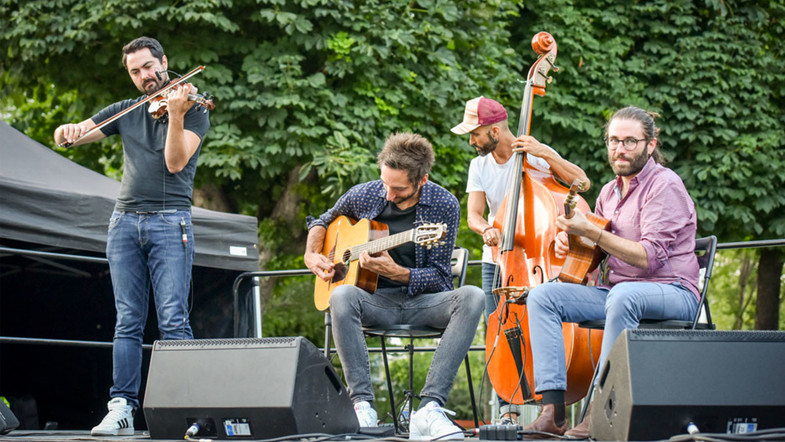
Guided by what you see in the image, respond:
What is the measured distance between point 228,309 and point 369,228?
2.37 metres

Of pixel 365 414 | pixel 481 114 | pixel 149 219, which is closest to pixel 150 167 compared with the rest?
pixel 149 219

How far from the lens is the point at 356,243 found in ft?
13.9

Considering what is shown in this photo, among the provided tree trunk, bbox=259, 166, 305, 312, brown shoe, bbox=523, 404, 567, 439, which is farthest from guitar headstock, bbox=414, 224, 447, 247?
tree trunk, bbox=259, 166, 305, 312

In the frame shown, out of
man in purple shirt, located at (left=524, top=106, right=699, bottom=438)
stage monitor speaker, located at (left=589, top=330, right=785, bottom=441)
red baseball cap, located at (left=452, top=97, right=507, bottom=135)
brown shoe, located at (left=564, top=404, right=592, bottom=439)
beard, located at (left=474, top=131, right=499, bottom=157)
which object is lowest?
brown shoe, located at (left=564, top=404, right=592, bottom=439)

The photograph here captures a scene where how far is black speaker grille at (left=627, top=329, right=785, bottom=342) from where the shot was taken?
103 inches

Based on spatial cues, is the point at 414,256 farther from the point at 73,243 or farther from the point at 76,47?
the point at 76,47

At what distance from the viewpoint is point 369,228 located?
4164 millimetres

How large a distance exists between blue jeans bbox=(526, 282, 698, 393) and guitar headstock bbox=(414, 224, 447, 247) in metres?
0.51

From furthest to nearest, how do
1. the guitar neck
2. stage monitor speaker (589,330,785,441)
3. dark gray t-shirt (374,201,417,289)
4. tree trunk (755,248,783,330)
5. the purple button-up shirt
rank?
tree trunk (755,248,783,330) < dark gray t-shirt (374,201,417,289) < the guitar neck < the purple button-up shirt < stage monitor speaker (589,330,785,441)

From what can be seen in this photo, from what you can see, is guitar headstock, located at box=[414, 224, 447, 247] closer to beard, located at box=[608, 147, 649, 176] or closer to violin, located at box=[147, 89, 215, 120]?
beard, located at box=[608, 147, 649, 176]

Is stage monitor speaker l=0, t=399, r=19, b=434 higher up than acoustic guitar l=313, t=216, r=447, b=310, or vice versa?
acoustic guitar l=313, t=216, r=447, b=310

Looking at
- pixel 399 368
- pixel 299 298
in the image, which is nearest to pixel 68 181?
pixel 299 298

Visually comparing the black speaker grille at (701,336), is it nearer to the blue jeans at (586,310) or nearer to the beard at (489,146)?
the blue jeans at (586,310)

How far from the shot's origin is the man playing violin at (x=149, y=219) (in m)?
3.92
